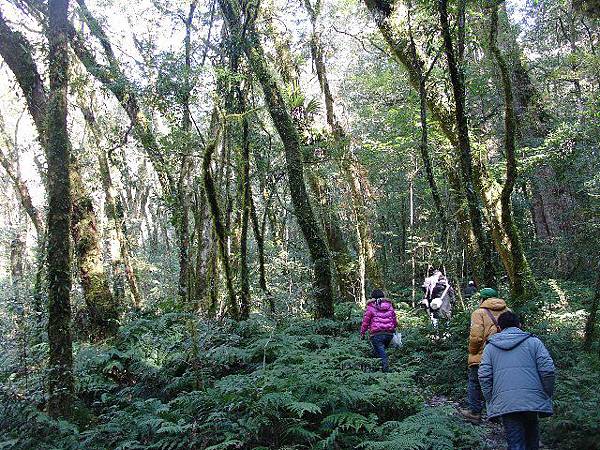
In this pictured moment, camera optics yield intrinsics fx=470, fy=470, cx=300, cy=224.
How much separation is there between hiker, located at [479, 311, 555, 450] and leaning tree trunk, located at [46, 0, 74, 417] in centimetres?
541

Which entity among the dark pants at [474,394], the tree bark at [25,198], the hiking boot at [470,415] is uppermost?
the tree bark at [25,198]

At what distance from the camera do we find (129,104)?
1304cm

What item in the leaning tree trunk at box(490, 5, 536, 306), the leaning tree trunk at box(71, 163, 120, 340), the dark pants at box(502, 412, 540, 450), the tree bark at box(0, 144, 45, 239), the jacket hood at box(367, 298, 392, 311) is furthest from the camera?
the tree bark at box(0, 144, 45, 239)

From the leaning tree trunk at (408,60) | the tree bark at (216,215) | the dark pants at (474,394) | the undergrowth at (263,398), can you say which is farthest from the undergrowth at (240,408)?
the leaning tree trunk at (408,60)

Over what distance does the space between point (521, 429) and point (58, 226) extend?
6.28 m

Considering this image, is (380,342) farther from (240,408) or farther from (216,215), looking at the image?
(216,215)

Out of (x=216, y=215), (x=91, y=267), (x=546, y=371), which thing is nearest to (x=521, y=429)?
(x=546, y=371)

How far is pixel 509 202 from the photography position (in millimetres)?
10789

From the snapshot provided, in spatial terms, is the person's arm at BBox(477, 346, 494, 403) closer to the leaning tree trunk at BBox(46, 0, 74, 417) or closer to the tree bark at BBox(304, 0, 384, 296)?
the leaning tree trunk at BBox(46, 0, 74, 417)

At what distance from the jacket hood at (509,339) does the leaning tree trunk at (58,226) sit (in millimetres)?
5482

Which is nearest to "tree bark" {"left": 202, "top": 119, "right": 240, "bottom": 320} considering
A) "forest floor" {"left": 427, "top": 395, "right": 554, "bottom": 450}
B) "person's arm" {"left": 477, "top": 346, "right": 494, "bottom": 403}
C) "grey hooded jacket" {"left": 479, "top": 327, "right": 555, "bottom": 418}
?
"forest floor" {"left": 427, "top": 395, "right": 554, "bottom": 450}

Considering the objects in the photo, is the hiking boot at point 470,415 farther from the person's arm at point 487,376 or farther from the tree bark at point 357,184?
the tree bark at point 357,184

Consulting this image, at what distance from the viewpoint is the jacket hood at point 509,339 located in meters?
5.00

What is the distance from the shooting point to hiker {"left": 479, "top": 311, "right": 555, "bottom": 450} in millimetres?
4816
